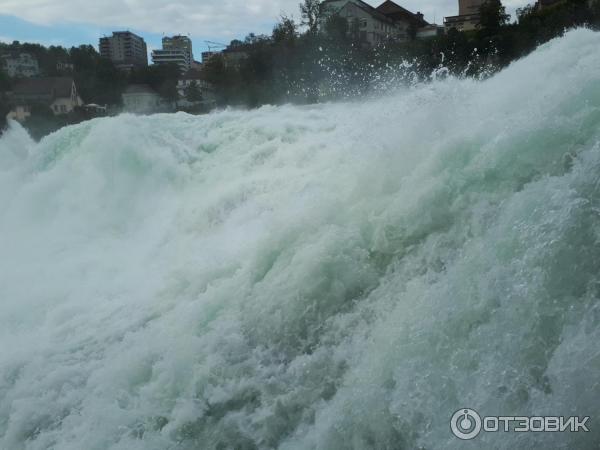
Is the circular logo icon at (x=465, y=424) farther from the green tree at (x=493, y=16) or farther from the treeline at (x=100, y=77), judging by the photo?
the treeline at (x=100, y=77)

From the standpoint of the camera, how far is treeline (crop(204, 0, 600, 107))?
69.9 ft

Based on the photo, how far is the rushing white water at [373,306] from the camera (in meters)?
2.74

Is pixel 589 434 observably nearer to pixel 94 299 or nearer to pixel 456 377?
pixel 456 377

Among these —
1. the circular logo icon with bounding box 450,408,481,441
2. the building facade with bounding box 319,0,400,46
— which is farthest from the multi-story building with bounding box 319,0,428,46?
the circular logo icon with bounding box 450,408,481,441

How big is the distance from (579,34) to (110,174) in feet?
24.8

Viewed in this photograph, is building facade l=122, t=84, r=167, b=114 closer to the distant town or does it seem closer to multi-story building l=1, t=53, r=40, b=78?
the distant town

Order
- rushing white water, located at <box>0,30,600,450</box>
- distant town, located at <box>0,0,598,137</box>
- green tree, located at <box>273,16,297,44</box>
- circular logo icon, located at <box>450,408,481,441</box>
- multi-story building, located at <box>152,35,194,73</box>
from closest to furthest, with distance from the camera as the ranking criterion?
circular logo icon, located at <box>450,408,481,441</box> < rushing white water, located at <box>0,30,600,450</box> < distant town, located at <box>0,0,598,137</box> < green tree, located at <box>273,16,297,44</box> < multi-story building, located at <box>152,35,194,73</box>

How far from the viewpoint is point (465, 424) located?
2596 mm

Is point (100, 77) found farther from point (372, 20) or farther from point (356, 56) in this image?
point (356, 56)

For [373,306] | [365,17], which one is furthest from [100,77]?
[373,306]

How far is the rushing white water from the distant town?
1824 cm

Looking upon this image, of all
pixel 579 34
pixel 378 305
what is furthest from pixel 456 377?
pixel 579 34

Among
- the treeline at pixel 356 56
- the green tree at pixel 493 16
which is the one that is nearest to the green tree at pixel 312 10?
the treeline at pixel 356 56

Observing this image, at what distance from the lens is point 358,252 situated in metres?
3.98
